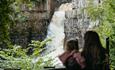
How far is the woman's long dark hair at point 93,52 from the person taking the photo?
696 centimetres

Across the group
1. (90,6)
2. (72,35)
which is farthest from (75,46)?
(72,35)

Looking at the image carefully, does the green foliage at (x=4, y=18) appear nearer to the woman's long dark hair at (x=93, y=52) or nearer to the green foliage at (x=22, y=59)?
the green foliage at (x=22, y=59)

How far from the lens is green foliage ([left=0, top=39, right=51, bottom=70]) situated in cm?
568

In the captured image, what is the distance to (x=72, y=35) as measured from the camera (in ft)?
44.7

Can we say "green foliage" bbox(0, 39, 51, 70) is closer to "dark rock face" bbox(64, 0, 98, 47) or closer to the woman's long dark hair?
the woman's long dark hair

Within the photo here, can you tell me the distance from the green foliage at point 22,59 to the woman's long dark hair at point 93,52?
1153 millimetres

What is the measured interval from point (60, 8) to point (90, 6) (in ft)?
33.1

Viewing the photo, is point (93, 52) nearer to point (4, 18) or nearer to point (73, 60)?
point (73, 60)

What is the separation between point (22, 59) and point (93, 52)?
5.31 ft

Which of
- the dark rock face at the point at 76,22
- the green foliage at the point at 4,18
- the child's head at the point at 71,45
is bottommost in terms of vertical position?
the dark rock face at the point at 76,22

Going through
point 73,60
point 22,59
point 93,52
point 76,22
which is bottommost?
point 76,22

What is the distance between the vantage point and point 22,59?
18.9ft

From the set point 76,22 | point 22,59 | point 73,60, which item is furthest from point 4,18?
point 76,22

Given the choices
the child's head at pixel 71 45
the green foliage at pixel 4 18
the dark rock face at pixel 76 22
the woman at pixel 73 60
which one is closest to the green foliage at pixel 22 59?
the green foliage at pixel 4 18
